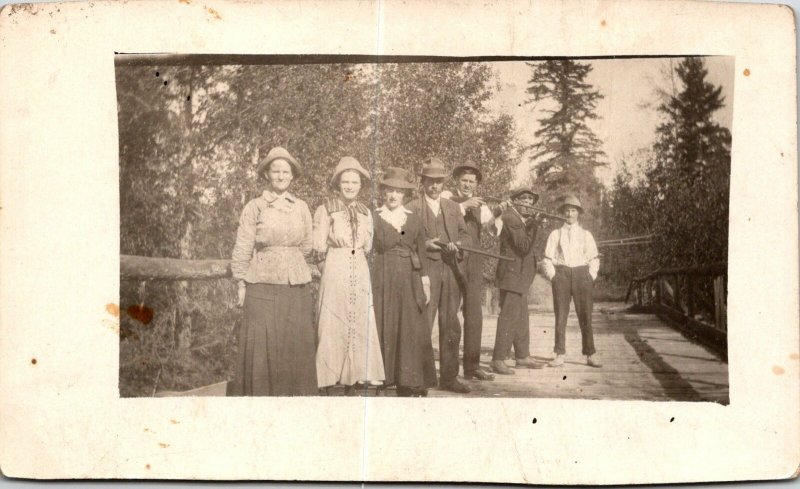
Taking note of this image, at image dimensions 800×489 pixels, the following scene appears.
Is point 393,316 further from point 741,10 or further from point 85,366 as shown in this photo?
point 741,10

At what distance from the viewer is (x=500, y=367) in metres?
3.94

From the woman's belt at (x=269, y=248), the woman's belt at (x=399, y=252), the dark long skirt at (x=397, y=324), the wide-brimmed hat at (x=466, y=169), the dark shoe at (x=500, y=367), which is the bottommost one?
the dark shoe at (x=500, y=367)

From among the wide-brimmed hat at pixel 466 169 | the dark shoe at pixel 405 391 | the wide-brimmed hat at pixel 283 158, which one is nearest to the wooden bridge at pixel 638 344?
the dark shoe at pixel 405 391

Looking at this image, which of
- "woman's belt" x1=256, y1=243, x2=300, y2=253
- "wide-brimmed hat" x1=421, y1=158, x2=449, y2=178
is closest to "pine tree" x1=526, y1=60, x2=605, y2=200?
"wide-brimmed hat" x1=421, y1=158, x2=449, y2=178

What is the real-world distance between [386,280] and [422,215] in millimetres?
369

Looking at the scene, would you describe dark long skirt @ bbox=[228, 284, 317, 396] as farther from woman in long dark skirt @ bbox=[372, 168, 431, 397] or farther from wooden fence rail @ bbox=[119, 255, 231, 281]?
woman in long dark skirt @ bbox=[372, 168, 431, 397]

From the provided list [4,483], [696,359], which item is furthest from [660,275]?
[4,483]

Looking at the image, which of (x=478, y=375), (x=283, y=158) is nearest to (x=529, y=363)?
(x=478, y=375)

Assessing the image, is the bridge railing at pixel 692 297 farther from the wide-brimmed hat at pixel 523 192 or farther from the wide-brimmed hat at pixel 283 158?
the wide-brimmed hat at pixel 283 158

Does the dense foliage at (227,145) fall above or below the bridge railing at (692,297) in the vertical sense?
above

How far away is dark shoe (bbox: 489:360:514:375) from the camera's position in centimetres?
393

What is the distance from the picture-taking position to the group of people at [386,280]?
154 inches

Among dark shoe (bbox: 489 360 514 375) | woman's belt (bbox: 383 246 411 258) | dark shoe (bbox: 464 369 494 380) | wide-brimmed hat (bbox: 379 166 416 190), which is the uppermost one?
wide-brimmed hat (bbox: 379 166 416 190)

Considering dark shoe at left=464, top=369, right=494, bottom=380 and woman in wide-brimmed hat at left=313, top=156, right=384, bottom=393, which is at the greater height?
woman in wide-brimmed hat at left=313, top=156, right=384, bottom=393
